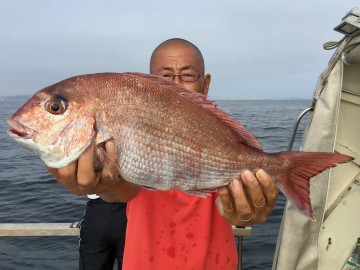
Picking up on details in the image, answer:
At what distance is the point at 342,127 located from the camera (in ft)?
12.6

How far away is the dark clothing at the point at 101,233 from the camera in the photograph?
4.22 m

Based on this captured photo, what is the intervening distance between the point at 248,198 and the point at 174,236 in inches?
27.6

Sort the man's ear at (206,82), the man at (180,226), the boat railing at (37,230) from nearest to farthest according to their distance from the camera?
the man at (180,226)
the man's ear at (206,82)
the boat railing at (37,230)

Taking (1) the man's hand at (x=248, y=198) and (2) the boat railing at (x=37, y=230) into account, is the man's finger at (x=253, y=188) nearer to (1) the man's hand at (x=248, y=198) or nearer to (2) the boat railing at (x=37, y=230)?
(1) the man's hand at (x=248, y=198)

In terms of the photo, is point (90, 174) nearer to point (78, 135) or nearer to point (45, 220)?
point (78, 135)

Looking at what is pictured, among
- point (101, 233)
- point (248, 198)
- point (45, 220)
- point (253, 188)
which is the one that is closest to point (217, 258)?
point (248, 198)

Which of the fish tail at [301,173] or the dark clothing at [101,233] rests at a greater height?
the fish tail at [301,173]

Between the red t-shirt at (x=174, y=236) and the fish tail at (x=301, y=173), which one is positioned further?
the red t-shirt at (x=174, y=236)

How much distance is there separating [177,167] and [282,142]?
18.3 meters

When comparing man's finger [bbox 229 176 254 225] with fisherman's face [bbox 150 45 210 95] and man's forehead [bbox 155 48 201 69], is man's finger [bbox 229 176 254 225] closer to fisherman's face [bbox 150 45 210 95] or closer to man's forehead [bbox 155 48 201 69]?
fisherman's face [bbox 150 45 210 95]

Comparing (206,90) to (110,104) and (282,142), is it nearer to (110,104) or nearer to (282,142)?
(110,104)

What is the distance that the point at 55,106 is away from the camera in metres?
2.05

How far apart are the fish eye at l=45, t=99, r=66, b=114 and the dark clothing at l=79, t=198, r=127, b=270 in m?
2.37

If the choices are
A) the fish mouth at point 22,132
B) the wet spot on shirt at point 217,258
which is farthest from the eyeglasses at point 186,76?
the wet spot on shirt at point 217,258
